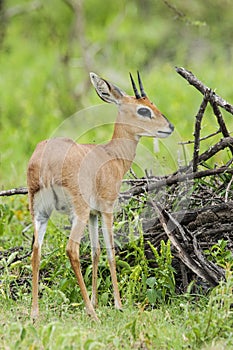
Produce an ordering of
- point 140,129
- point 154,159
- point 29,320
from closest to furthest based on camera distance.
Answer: point 29,320, point 140,129, point 154,159

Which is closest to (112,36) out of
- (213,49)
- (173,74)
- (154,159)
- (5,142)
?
(173,74)

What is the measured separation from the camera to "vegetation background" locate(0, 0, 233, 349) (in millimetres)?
4055

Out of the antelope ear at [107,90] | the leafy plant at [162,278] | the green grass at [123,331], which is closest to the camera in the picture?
the green grass at [123,331]

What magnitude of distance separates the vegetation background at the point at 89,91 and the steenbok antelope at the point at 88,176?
0.33 m

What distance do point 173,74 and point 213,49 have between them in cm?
191

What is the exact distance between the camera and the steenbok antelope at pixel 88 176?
452 cm

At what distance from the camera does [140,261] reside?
5188 mm

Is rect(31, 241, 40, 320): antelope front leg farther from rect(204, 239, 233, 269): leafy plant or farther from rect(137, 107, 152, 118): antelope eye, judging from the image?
rect(204, 239, 233, 269): leafy plant

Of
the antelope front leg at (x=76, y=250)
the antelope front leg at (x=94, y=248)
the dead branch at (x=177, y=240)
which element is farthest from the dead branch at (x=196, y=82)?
the antelope front leg at (x=76, y=250)

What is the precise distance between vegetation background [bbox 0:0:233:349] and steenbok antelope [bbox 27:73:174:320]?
33 centimetres

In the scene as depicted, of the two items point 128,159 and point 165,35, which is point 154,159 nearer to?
point 128,159

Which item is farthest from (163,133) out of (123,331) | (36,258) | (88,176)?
(123,331)

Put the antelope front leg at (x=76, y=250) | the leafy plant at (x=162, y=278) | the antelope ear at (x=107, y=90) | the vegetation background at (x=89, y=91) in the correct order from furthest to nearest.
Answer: the leafy plant at (x=162, y=278), the antelope ear at (x=107, y=90), the antelope front leg at (x=76, y=250), the vegetation background at (x=89, y=91)

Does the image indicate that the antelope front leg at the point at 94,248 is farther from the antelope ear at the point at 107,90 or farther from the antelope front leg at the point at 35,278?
the antelope ear at the point at 107,90
